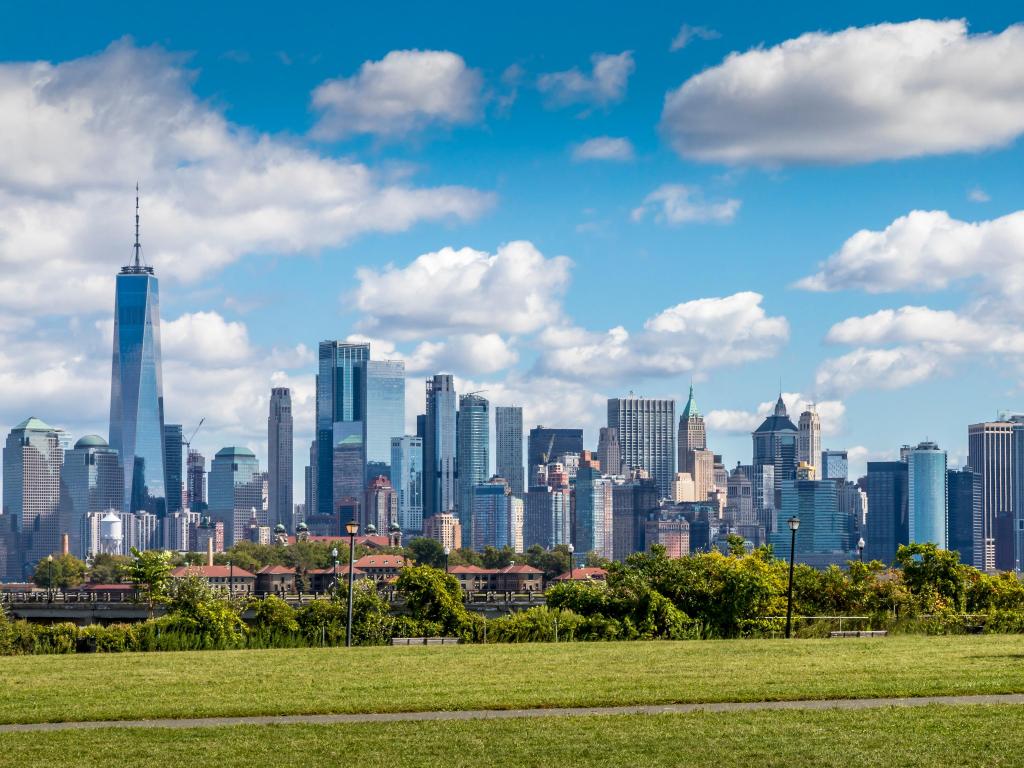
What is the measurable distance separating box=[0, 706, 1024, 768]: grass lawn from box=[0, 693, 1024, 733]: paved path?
1.75ft

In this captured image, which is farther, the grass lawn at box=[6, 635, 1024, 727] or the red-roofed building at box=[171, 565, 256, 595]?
the red-roofed building at box=[171, 565, 256, 595]

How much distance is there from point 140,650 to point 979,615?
78.1 feet

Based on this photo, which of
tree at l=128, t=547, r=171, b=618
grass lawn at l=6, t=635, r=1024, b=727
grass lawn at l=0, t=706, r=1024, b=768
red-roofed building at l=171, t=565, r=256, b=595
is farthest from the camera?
red-roofed building at l=171, t=565, r=256, b=595

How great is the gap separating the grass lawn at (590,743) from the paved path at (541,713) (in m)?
0.53

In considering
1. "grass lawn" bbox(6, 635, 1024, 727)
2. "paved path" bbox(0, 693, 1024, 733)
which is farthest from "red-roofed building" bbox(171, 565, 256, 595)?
"paved path" bbox(0, 693, 1024, 733)

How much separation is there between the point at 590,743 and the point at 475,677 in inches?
290

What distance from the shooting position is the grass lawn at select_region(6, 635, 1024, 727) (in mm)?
22891

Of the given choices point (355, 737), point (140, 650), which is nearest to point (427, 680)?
point (355, 737)

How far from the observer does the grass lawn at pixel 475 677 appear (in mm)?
22891

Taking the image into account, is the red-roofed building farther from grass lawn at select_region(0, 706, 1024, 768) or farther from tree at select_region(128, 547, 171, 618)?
grass lawn at select_region(0, 706, 1024, 768)

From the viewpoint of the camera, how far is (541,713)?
866 inches

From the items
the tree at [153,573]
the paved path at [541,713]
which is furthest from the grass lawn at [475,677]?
the tree at [153,573]

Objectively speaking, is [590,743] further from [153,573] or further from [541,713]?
[153,573]

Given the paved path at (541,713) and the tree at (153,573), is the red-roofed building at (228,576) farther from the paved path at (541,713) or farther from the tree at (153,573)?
the paved path at (541,713)
